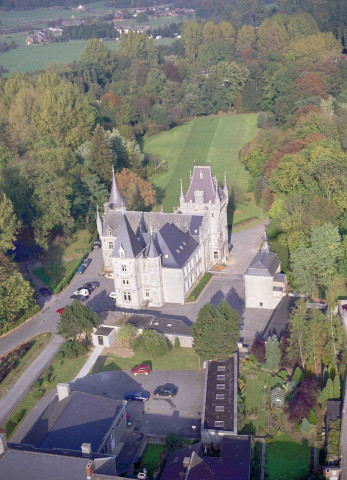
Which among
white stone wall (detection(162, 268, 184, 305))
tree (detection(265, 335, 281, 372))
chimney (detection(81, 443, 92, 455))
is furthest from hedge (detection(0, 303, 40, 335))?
tree (detection(265, 335, 281, 372))

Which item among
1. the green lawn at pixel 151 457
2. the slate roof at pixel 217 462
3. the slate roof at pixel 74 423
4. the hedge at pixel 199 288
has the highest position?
the slate roof at pixel 74 423

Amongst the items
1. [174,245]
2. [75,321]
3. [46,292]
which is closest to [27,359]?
[75,321]

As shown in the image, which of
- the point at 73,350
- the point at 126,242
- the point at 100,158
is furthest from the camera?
the point at 100,158

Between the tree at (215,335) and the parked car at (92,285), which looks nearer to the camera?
the tree at (215,335)

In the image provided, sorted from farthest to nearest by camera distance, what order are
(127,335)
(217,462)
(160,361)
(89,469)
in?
(127,335) < (160,361) < (217,462) < (89,469)

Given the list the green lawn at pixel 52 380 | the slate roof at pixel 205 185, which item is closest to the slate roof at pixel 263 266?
the slate roof at pixel 205 185

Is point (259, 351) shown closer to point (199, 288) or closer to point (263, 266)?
point (263, 266)

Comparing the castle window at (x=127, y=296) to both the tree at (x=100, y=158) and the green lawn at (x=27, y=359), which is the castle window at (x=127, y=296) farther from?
the tree at (x=100, y=158)
